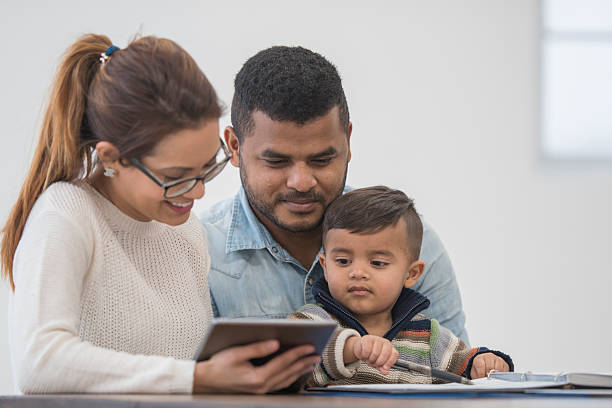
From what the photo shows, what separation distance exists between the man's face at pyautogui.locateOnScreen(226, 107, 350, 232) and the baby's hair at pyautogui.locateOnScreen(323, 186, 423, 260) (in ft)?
0.28

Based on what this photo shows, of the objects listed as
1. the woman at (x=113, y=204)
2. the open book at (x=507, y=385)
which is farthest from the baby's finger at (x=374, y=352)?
the woman at (x=113, y=204)

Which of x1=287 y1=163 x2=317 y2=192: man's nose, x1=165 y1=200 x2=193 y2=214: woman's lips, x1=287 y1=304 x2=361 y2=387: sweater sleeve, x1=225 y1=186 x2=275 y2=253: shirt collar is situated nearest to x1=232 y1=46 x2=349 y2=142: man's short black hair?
x1=287 y1=163 x2=317 y2=192: man's nose

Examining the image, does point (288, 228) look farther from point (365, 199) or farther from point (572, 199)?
point (572, 199)

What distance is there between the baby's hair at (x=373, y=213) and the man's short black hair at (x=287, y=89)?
8.9 inches

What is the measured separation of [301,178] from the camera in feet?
5.88

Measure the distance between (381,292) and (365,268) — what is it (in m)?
0.07

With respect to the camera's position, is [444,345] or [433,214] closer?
[444,345]

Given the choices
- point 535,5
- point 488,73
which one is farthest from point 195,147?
point 535,5

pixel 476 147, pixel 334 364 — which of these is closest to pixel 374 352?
pixel 334 364

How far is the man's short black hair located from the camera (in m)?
1.79

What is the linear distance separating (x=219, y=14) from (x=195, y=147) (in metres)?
2.11

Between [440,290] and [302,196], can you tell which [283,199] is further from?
[440,290]

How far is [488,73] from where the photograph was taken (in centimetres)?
342

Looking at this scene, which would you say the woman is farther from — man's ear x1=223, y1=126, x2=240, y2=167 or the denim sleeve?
the denim sleeve
